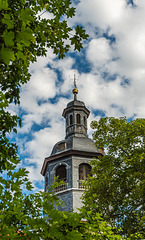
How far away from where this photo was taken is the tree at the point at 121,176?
10.6 meters

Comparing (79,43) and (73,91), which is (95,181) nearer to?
(79,43)

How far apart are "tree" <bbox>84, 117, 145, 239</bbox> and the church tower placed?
751 centimetres

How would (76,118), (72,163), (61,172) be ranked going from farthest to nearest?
(76,118), (61,172), (72,163)

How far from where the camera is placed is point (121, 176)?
1148 centimetres

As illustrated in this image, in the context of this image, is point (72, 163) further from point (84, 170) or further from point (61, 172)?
point (61, 172)

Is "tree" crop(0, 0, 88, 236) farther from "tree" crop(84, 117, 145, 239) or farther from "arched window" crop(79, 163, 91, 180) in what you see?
"arched window" crop(79, 163, 91, 180)

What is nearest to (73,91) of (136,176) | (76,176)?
(76,176)

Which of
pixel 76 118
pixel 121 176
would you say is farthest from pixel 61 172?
pixel 121 176

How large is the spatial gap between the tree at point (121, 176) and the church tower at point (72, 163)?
7510 millimetres

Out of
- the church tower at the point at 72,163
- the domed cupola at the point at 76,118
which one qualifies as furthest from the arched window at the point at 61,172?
the domed cupola at the point at 76,118

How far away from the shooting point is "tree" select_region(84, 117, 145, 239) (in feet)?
34.7

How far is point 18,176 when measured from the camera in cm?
262

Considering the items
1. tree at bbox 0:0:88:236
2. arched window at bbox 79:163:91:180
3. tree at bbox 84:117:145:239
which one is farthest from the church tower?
tree at bbox 0:0:88:236

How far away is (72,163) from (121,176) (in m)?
11.1
